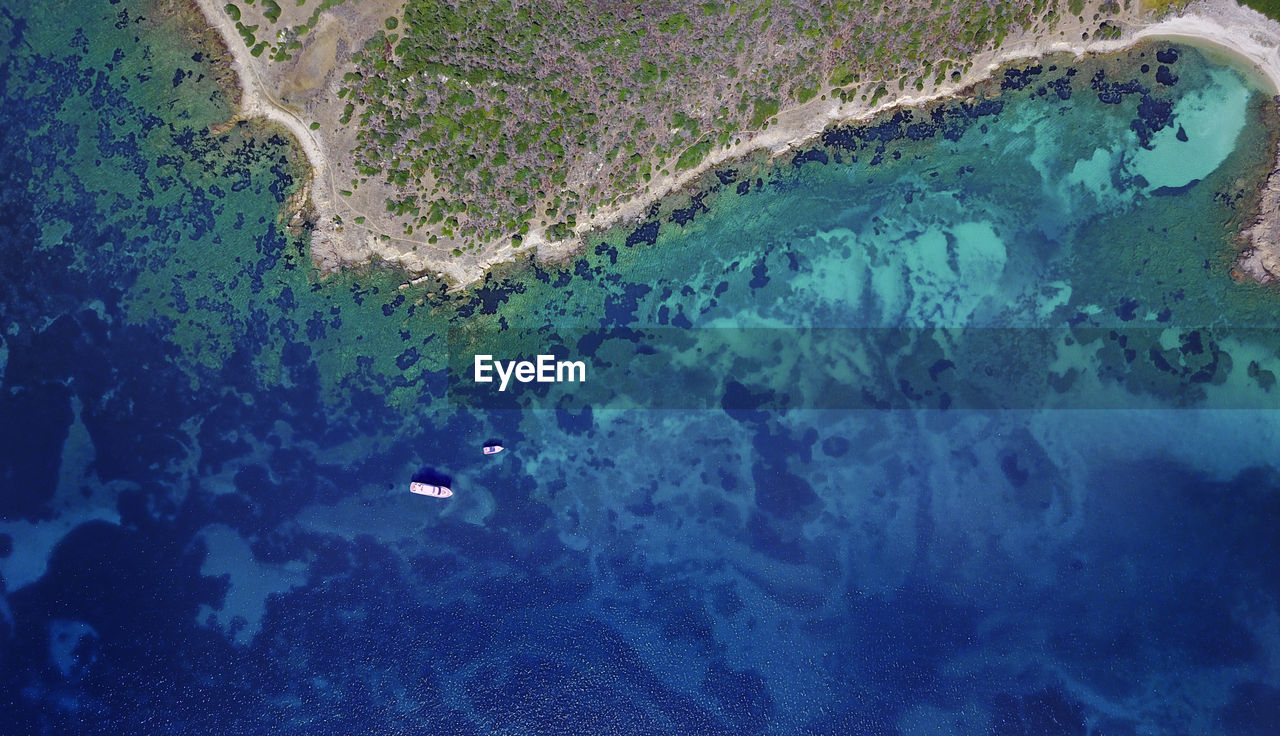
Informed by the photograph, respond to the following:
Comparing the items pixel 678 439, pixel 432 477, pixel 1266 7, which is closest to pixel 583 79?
pixel 678 439

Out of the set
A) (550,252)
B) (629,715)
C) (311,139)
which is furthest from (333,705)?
(311,139)

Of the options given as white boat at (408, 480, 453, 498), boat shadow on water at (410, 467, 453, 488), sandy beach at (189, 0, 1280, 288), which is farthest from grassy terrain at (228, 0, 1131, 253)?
white boat at (408, 480, 453, 498)

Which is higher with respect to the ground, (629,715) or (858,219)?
(858,219)

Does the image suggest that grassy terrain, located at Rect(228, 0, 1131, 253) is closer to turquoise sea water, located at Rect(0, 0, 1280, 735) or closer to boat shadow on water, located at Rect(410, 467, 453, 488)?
turquoise sea water, located at Rect(0, 0, 1280, 735)

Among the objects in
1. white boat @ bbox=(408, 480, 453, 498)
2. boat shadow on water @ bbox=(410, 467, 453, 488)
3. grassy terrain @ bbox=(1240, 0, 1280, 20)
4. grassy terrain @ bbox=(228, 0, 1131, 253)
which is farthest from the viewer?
boat shadow on water @ bbox=(410, 467, 453, 488)

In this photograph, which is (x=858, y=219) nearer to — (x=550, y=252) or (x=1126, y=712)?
(x=550, y=252)

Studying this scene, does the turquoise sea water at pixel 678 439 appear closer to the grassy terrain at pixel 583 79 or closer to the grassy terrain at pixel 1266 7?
the grassy terrain at pixel 583 79
